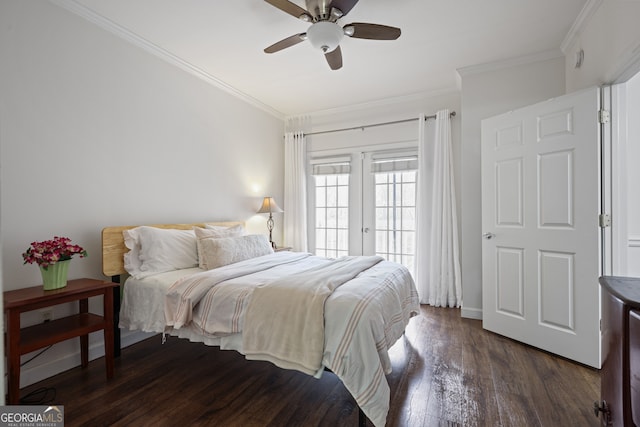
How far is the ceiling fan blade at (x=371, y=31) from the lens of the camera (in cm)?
214

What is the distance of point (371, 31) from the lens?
2213 mm

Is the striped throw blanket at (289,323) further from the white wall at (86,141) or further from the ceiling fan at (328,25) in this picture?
the ceiling fan at (328,25)

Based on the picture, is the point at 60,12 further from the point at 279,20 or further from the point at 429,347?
the point at 429,347

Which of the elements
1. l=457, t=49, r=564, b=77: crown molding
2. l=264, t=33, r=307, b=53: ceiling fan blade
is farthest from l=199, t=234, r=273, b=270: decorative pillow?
l=457, t=49, r=564, b=77: crown molding

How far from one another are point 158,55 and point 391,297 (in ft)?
10.4

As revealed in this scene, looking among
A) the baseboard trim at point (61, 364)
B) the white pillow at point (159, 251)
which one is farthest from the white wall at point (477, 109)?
the baseboard trim at point (61, 364)

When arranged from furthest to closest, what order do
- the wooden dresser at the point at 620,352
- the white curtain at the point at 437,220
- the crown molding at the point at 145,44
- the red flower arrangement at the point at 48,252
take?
1. the white curtain at the point at 437,220
2. the crown molding at the point at 145,44
3. the red flower arrangement at the point at 48,252
4. the wooden dresser at the point at 620,352

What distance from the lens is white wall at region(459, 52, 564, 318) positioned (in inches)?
124

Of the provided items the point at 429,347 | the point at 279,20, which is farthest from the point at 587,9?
the point at 429,347

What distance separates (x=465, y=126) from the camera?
340 centimetres

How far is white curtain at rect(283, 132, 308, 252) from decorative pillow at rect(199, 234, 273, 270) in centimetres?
180

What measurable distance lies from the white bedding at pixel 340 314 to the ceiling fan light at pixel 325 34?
5.67ft

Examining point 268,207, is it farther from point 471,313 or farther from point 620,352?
point 620,352

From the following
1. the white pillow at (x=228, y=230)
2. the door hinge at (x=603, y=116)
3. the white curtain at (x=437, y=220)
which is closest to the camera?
the door hinge at (x=603, y=116)
